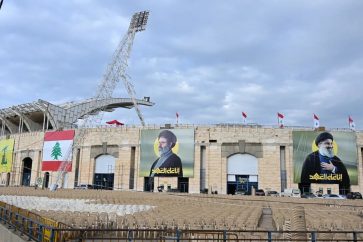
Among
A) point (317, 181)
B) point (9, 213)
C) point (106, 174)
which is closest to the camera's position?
point (9, 213)

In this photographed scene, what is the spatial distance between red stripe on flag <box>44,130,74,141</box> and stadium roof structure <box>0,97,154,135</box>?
471cm

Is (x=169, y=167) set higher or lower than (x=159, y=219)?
higher

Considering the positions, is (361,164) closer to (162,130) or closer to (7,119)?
(162,130)

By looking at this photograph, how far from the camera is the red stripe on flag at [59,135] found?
7388 cm

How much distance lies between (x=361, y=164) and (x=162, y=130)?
35713 millimetres

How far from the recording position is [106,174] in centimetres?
7044

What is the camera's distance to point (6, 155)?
287ft

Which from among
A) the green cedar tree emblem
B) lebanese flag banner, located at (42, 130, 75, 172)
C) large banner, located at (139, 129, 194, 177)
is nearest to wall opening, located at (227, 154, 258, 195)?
large banner, located at (139, 129, 194, 177)

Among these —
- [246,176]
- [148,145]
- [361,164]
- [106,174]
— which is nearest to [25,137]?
[106,174]

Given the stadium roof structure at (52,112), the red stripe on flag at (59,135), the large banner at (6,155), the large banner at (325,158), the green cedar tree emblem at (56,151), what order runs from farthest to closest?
the large banner at (6,155), the stadium roof structure at (52,112), the green cedar tree emblem at (56,151), the red stripe on flag at (59,135), the large banner at (325,158)

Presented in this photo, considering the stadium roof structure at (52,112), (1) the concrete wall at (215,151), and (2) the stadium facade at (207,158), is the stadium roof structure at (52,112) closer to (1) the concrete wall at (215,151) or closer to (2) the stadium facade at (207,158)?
(2) the stadium facade at (207,158)

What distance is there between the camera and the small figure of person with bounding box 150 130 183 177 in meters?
65.4

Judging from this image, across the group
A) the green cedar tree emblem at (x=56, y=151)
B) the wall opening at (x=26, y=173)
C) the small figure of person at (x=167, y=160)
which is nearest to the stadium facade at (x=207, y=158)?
the small figure of person at (x=167, y=160)

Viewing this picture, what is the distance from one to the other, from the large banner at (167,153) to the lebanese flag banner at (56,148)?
1664 centimetres
